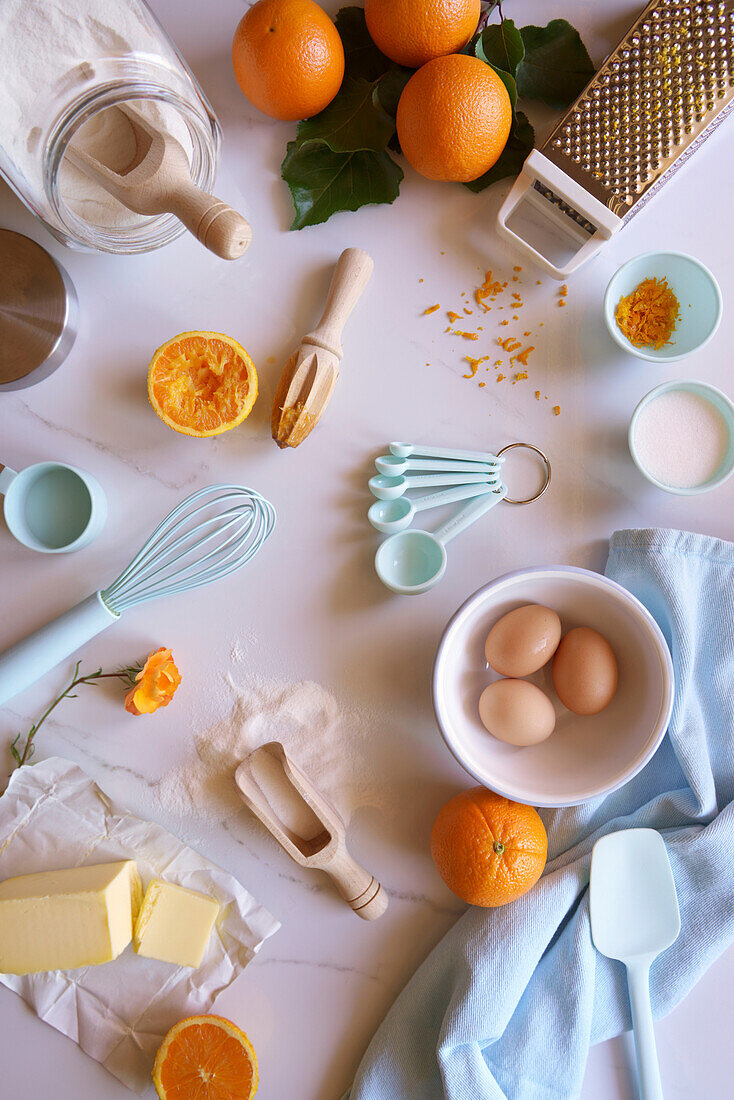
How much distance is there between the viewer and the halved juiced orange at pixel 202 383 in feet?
2.94

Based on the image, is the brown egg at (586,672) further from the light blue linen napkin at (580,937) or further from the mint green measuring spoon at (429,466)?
the mint green measuring spoon at (429,466)

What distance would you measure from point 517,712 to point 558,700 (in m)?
0.10

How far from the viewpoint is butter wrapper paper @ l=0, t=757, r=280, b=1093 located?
0.94 metres

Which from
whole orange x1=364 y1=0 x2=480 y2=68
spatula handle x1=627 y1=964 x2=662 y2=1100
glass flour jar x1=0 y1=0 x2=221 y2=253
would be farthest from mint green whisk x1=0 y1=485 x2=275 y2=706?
spatula handle x1=627 y1=964 x2=662 y2=1100

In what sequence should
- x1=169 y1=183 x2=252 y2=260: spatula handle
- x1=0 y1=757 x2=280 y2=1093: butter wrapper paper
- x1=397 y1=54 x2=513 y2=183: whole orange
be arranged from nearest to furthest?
x1=169 y1=183 x2=252 y2=260: spatula handle, x1=397 y1=54 x2=513 y2=183: whole orange, x1=0 y1=757 x2=280 y2=1093: butter wrapper paper

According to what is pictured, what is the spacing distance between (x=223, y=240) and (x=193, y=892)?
0.75 m

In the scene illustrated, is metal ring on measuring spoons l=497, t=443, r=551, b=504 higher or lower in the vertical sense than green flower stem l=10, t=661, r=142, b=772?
higher

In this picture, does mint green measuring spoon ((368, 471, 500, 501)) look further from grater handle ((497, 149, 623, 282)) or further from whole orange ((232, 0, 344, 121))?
whole orange ((232, 0, 344, 121))

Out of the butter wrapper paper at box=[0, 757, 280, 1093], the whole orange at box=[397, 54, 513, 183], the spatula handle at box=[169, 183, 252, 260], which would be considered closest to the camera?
the spatula handle at box=[169, 183, 252, 260]

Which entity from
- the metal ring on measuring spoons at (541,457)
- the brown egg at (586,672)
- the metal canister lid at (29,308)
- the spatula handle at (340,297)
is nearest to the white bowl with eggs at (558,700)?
the brown egg at (586,672)

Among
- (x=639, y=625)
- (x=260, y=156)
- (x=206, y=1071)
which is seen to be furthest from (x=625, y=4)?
(x=206, y=1071)

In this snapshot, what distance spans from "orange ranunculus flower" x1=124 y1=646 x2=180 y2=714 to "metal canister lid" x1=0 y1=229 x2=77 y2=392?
0.39 m

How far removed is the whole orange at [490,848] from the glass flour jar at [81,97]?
790 millimetres

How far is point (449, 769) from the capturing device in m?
0.97
